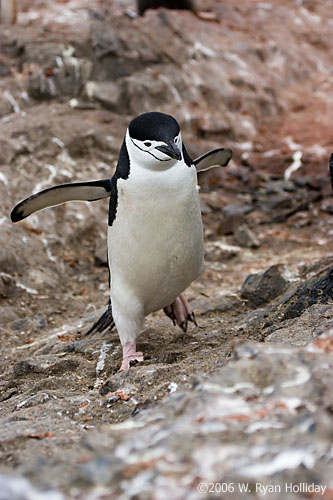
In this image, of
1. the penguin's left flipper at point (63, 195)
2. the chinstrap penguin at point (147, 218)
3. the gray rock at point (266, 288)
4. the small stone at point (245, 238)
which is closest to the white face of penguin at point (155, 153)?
the chinstrap penguin at point (147, 218)

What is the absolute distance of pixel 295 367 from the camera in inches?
72.7

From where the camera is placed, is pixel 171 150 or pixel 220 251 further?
pixel 220 251

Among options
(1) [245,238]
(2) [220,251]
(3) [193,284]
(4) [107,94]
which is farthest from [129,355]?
(4) [107,94]

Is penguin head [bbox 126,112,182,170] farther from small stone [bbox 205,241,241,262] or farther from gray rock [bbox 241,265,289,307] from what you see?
small stone [bbox 205,241,241,262]

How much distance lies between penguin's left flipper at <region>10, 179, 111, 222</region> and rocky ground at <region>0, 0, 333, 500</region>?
94 cm

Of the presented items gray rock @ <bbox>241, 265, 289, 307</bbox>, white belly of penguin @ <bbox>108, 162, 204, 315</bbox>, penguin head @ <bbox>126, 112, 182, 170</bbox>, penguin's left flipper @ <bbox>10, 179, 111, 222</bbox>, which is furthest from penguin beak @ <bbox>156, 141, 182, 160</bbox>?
gray rock @ <bbox>241, 265, 289, 307</bbox>

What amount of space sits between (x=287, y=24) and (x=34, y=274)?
8.69m

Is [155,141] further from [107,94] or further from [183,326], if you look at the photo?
[107,94]

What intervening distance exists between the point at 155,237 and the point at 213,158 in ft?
4.10

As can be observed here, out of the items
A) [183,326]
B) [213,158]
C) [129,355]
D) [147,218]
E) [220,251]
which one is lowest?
[220,251]

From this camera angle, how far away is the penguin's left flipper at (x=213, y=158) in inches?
176

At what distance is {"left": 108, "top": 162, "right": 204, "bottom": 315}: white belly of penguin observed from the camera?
3453 millimetres

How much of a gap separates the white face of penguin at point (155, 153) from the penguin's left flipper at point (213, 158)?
0.98 m

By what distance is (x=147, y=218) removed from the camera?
A: 11.5 feet
